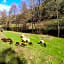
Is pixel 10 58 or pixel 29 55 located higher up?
pixel 10 58

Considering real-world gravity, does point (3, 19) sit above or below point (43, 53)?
above

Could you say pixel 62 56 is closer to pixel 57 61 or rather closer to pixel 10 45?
pixel 57 61

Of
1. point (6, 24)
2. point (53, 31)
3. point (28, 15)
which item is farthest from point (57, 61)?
point (6, 24)

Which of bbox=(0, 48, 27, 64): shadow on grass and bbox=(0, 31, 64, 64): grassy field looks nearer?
bbox=(0, 48, 27, 64): shadow on grass

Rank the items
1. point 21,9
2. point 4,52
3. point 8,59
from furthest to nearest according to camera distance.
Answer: point 21,9 → point 4,52 → point 8,59

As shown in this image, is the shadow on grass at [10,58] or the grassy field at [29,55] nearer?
the shadow on grass at [10,58]

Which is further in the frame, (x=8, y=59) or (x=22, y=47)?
(x=22, y=47)

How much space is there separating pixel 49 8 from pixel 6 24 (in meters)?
30.5

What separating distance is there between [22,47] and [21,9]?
55.7 meters

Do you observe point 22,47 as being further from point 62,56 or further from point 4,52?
point 62,56

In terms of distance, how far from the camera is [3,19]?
315ft

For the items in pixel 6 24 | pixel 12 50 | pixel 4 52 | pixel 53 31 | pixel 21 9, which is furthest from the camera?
pixel 6 24

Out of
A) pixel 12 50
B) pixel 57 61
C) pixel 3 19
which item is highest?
pixel 3 19

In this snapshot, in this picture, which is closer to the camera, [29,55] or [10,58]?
[10,58]
